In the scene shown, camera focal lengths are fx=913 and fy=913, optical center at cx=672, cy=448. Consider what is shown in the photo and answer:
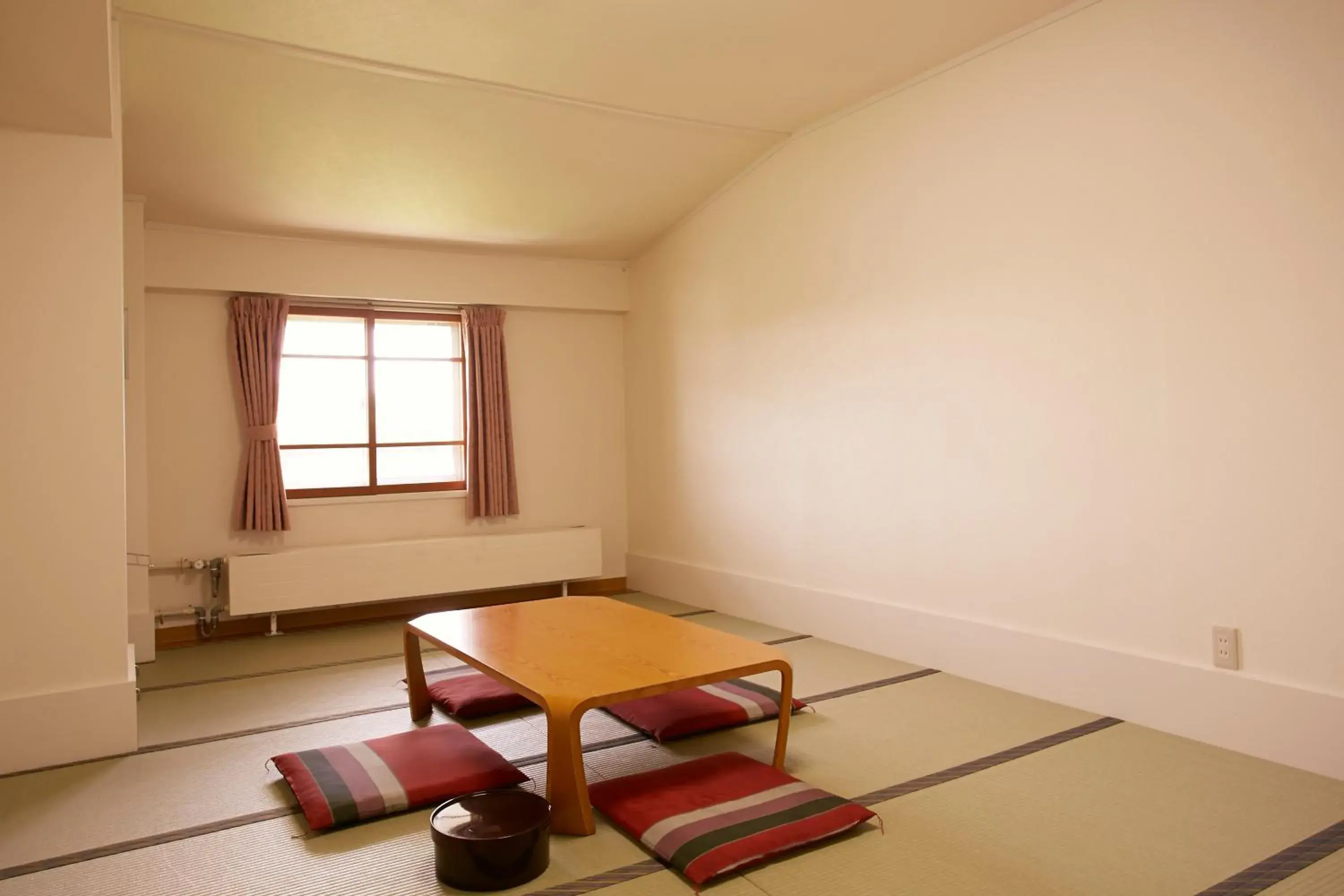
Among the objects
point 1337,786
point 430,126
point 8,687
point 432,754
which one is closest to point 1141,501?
point 1337,786

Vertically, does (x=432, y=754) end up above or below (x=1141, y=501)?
below

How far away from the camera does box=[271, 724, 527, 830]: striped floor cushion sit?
2.49 meters

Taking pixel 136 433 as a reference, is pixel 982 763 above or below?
below

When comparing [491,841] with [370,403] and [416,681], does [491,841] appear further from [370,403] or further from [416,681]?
[370,403]

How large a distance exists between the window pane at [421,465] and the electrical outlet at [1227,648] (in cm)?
437

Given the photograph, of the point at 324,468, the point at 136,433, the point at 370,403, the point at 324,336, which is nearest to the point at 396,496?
the point at 324,468

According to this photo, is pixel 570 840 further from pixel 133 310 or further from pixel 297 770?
pixel 133 310

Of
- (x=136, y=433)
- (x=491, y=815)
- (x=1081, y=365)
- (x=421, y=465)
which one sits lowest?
(x=491, y=815)

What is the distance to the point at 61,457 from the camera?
3.06 m

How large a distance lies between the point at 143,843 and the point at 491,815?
3.15ft

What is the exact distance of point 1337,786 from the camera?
258cm

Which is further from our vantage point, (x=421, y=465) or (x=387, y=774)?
(x=421, y=465)

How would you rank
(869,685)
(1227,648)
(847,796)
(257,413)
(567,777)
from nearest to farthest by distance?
(567,777) < (847,796) < (1227,648) < (869,685) < (257,413)

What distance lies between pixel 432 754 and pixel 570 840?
68cm
